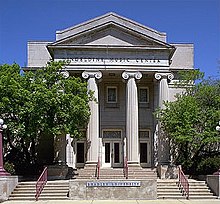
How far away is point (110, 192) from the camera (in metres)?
22.4

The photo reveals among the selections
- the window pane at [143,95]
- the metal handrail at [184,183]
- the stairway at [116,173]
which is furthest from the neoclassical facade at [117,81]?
the metal handrail at [184,183]

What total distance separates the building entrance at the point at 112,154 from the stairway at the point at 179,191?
8717mm

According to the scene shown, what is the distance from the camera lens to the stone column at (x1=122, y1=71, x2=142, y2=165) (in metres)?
30.9

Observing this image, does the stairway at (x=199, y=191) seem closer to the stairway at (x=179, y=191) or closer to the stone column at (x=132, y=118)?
the stairway at (x=179, y=191)

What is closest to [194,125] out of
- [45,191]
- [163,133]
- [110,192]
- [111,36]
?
[163,133]

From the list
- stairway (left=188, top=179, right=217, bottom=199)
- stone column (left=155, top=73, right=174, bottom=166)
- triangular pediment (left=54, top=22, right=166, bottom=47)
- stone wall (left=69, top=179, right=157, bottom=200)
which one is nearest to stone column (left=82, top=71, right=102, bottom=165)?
triangular pediment (left=54, top=22, right=166, bottom=47)

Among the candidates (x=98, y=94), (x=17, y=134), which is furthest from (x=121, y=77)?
(x=17, y=134)

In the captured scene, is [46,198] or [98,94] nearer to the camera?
[46,198]

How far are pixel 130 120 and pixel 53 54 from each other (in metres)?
7.55

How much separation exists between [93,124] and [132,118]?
9.48ft

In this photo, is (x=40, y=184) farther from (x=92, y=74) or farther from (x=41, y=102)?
(x=92, y=74)

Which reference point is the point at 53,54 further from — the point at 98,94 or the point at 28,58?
the point at 28,58

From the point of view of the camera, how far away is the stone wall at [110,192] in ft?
73.4

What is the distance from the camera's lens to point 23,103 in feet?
88.6
